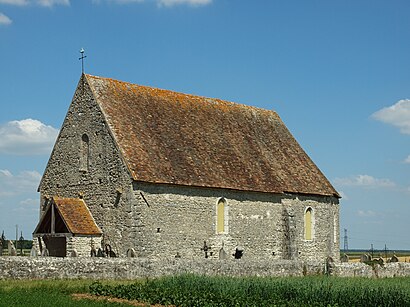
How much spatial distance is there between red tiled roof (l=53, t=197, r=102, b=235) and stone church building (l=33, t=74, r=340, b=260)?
2.9 inches

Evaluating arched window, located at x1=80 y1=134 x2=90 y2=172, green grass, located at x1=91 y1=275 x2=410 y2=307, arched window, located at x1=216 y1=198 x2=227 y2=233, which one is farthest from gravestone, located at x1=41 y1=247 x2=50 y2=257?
green grass, located at x1=91 y1=275 x2=410 y2=307

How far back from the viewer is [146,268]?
98.6 feet

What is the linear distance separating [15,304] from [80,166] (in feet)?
58.4

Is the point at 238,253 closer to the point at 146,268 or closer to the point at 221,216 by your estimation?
the point at 221,216

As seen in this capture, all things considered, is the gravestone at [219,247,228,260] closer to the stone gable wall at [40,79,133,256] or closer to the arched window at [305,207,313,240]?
the stone gable wall at [40,79,133,256]

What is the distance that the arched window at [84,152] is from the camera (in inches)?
1443

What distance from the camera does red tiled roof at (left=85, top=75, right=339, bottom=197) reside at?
35531 millimetres

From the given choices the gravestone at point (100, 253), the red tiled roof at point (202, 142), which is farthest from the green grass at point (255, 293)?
the red tiled roof at point (202, 142)

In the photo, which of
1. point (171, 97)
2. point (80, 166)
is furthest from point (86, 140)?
point (171, 97)

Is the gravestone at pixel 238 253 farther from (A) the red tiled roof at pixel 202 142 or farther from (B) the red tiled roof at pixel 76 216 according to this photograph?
(B) the red tiled roof at pixel 76 216

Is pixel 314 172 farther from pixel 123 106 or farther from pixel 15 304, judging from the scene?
pixel 15 304

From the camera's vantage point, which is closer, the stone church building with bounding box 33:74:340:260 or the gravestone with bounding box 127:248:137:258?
A: the gravestone with bounding box 127:248:137:258

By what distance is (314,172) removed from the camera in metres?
44.9

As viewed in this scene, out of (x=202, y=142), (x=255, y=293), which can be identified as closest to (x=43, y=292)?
(x=255, y=293)
